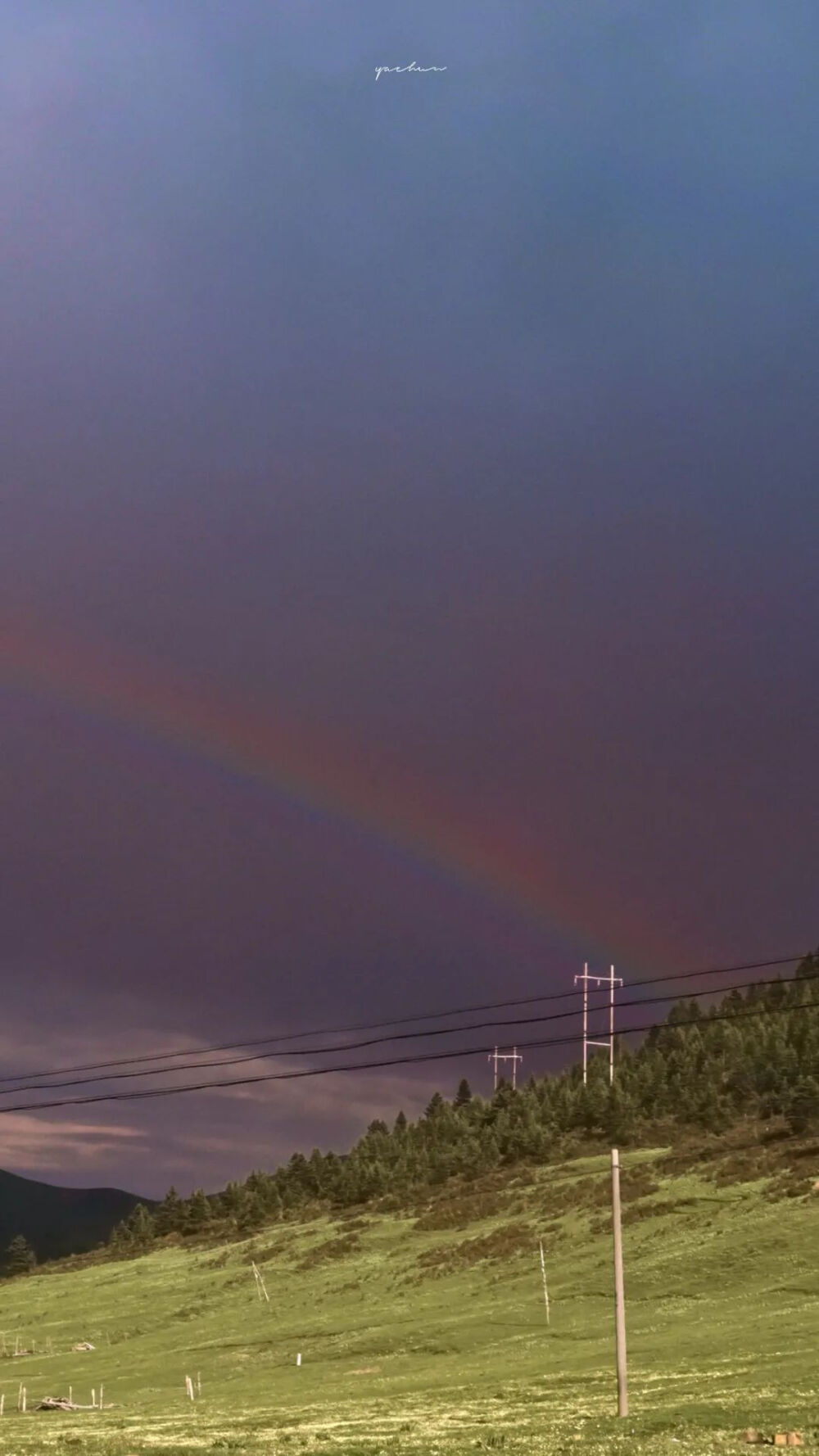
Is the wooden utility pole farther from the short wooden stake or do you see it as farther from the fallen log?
the short wooden stake

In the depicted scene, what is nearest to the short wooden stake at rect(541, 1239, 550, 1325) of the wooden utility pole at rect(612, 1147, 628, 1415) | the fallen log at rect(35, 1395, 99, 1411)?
the fallen log at rect(35, 1395, 99, 1411)

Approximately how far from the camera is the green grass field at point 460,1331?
44.5 meters

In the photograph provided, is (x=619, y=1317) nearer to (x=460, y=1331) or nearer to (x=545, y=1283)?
(x=460, y=1331)

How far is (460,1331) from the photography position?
313 ft

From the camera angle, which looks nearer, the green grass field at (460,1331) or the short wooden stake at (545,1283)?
the green grass field at (460,1331)

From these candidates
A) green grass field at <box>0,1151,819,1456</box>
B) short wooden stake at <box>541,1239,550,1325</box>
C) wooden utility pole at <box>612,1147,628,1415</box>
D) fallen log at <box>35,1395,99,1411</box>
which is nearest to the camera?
wooden utility pole at <box>612,1147,628,1415</box>

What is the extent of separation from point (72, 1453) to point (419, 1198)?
13688 cm

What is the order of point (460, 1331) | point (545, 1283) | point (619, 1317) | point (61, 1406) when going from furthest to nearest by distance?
point (545, 1283) < point (460, 1331) < point (61, 1406) < point (619, 1317)

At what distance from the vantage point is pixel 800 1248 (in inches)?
3935

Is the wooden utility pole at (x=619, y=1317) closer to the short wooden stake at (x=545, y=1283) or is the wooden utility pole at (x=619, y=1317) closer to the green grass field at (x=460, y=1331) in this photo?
the green grass field at (x=460, y=1331)

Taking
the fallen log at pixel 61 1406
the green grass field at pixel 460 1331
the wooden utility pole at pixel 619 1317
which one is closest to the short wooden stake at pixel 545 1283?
the green grass field at pixel 460 1331

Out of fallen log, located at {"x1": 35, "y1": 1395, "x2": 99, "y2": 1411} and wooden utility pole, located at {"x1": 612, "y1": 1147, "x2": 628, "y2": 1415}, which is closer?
wooden utility pole, located at {"x1": 612, "y1": 1147, "x2": 628, "y2": 1415}

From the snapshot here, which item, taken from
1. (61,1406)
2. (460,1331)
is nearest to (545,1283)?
(460,1331)

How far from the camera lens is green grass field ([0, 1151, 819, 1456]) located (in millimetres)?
44469
